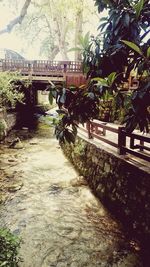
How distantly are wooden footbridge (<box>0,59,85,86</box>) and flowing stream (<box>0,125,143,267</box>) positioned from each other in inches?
345

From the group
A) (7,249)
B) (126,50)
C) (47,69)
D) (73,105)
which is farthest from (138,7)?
(47,69)

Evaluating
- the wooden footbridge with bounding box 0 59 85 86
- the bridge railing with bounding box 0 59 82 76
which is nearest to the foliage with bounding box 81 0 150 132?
the wooden footbridge with bounding box 0 59 85 86

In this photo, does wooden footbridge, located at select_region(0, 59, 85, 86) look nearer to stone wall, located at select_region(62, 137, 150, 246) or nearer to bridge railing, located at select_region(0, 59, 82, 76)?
bridge railing, located at select_region(0, 59, 82, 76)

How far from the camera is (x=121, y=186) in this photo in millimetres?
6680

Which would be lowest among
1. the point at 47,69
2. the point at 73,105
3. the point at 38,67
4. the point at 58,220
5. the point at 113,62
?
the point at 58,220

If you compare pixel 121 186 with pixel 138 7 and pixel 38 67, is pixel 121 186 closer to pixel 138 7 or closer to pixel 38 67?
pixel 138 7

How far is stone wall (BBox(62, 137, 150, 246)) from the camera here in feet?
18.6

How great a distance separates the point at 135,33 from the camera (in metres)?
3.78

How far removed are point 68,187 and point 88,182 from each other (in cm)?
73

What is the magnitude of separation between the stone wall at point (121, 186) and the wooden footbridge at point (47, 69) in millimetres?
10050

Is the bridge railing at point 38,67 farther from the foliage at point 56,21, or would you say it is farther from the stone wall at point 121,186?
the stone wall at point 121,186

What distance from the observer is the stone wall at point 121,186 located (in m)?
5.67

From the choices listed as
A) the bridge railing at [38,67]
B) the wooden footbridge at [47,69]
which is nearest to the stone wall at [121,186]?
the wooden footbridge at [47,69]

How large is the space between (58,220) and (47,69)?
557 inches
